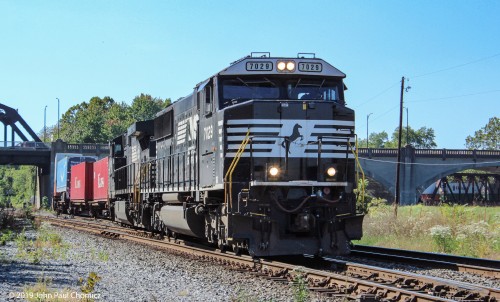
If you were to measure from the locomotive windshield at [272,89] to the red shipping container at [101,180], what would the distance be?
657 inches

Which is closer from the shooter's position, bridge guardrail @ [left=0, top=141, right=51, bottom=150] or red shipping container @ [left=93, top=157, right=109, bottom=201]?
red shipping container @ [left=93, top=157, right=109, bottom=201]

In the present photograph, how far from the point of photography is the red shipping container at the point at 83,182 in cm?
3503

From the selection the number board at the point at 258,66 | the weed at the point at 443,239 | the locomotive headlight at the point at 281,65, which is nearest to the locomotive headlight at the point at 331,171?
the locomotive headlight at the point at 281,65

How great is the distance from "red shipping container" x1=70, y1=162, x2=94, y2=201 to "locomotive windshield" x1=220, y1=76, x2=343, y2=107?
75.1 ft

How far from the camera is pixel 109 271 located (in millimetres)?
12305

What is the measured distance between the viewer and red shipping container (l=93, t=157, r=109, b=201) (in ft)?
96.8

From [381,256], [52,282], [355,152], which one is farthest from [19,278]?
[381,256]

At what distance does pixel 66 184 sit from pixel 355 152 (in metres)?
33.6

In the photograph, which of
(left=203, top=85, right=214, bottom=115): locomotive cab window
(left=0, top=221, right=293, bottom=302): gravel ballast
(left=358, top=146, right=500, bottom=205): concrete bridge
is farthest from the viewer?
(left=358, top=146, right=500, bottom=205): concrete bridge

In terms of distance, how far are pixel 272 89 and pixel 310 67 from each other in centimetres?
89

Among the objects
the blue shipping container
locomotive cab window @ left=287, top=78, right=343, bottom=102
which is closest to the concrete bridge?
the blue shipping container

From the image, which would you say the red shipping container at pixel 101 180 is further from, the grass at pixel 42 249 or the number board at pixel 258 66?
the number board at pixel 258 66

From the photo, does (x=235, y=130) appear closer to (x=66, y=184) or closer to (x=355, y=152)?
(x=355, y=152)

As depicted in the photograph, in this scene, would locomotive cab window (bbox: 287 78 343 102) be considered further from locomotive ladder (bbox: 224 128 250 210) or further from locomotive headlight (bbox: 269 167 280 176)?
locomotive headlight (bbox: 269 167 280 176)
